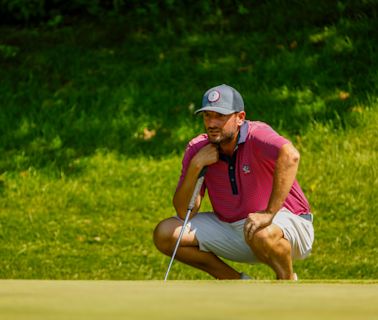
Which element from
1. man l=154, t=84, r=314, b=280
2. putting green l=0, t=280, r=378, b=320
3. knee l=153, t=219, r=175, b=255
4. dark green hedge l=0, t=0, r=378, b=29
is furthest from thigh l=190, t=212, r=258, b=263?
dark green hedge l=0, t=0, r=378, b=29

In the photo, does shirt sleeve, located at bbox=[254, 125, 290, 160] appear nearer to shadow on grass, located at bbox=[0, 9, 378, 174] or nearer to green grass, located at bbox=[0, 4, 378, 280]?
green grass, located at bbox=[0, 4, 378, 280]

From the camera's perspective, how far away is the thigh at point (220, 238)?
243 inches

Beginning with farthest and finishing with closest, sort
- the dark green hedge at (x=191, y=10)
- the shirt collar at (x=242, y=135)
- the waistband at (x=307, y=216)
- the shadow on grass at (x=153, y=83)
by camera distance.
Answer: the dark green hedge at (x=191, y=10)
the shadow on grass at (x=153, y=83)
the waistband at (x=307, y=216)
the shirt collar at (x=242, y=135)

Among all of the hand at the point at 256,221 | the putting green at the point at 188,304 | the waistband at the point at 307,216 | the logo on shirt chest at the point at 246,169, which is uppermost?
the putting green at the point at 188,304

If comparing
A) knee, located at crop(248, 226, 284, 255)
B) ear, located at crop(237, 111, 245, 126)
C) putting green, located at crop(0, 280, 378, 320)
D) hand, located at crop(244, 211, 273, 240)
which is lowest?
A: knee, located at crop(248, 226, 284, 255)

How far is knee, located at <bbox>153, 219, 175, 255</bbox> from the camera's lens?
20.5 ft

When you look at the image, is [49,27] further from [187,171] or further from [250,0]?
[187,171]

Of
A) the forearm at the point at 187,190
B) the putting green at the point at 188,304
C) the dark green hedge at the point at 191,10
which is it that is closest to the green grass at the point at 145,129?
the dark green hedge at the point at 191,10

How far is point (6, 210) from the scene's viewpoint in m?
9.70

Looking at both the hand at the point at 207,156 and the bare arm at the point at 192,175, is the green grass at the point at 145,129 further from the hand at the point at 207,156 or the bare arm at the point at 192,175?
the hand at the point at 207,156

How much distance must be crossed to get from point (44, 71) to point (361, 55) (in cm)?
332

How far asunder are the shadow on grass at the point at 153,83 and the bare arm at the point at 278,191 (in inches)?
183

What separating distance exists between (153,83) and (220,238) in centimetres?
570

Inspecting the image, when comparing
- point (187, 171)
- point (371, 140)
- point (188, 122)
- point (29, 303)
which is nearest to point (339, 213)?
point (371, 140)
